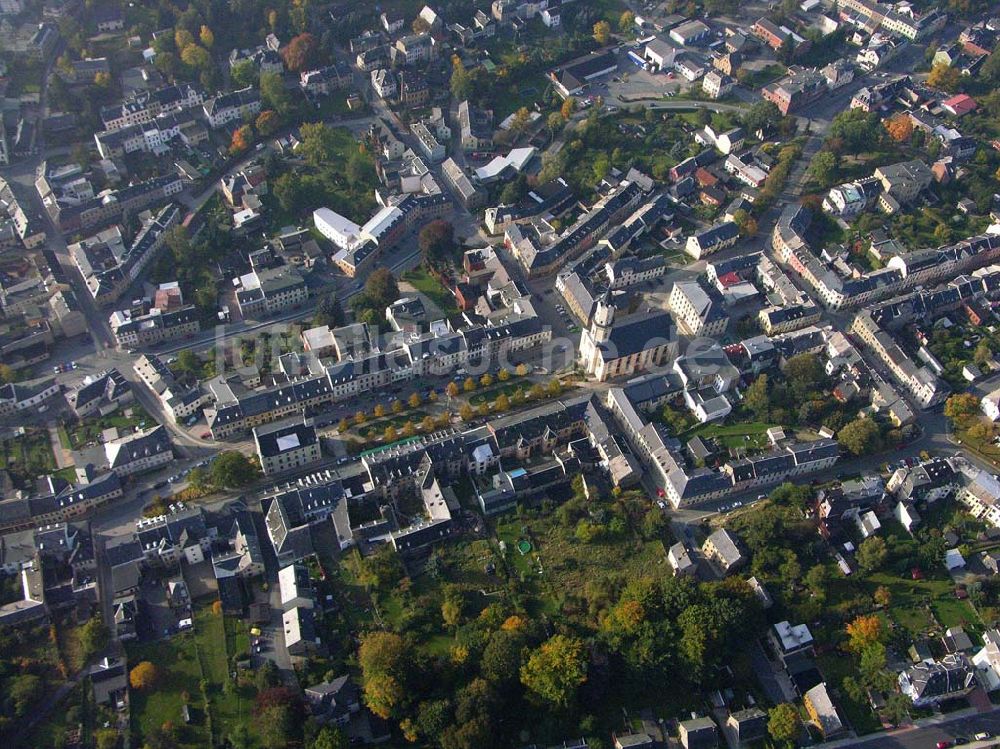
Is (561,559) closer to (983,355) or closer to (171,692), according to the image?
(171,692)

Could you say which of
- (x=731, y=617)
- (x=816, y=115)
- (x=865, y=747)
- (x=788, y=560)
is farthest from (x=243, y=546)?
(x=816, y=115)

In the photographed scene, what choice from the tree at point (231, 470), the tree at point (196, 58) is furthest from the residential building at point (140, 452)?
the tree at point (196, 58)

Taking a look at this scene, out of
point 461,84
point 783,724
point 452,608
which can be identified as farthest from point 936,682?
point 461,84

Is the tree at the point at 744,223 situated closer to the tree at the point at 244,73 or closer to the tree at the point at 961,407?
the tree at the point at 961,407

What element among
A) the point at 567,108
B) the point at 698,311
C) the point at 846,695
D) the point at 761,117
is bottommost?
the point at 846,695

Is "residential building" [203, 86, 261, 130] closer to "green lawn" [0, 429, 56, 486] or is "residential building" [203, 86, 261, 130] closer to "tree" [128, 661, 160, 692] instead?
"green lawn" [0, 429, 56, 486]

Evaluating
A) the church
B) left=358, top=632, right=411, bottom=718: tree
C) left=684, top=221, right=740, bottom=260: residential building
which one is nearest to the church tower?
the church
